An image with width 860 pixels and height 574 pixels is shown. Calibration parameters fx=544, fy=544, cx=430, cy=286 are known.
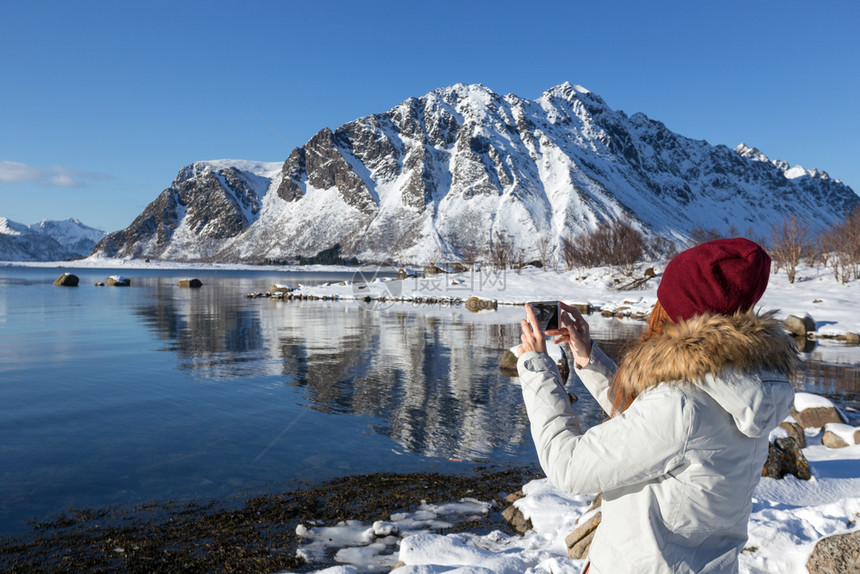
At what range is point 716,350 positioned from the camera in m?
2.04

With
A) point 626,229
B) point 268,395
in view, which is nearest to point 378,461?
point 268,395

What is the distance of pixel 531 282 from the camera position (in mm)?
67000

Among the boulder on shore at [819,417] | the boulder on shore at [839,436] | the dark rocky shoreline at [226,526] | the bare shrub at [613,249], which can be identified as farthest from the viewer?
the bare shrub at [613,249]

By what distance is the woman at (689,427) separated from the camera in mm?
2023

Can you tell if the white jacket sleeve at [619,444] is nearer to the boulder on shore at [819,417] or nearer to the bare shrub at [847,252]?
the boulder on shore at [819,417]

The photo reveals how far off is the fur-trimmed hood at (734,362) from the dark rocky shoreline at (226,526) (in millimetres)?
6141

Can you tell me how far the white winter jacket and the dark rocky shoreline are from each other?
5.64 metres

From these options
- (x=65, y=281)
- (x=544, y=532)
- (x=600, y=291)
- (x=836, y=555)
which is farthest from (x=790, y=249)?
(x=65, y=281)

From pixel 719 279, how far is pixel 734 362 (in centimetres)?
35

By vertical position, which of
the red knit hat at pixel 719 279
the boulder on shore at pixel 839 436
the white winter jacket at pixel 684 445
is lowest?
the boulder on shore at pixel 839 436

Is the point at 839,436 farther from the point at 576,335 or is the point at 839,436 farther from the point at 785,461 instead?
the point at 576,335

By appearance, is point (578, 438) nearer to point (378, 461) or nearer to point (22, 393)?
point (378, 461)

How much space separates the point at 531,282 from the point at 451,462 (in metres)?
57.5
